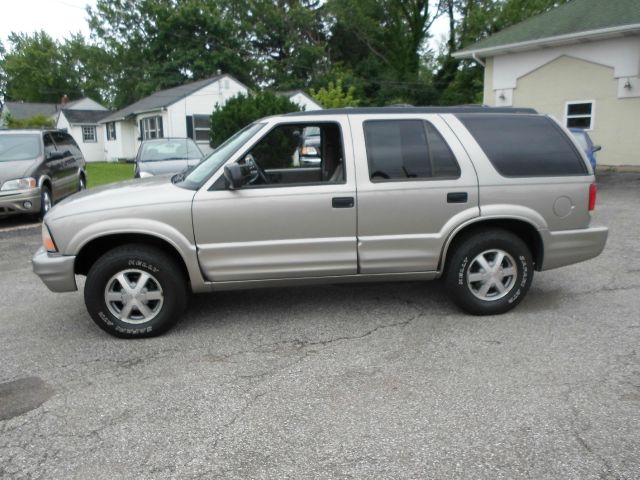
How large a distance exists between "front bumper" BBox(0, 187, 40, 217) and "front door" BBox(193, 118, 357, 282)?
6361 millimetres

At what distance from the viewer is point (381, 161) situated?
462 centimetres

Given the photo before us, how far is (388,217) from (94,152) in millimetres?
39783

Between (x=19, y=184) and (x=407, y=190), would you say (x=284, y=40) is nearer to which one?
(x=19, y=184)

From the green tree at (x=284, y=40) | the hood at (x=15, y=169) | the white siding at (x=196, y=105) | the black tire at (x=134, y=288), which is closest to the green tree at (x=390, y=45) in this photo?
the green tree at (x=284, y=40)

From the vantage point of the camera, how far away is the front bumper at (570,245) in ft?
15.8

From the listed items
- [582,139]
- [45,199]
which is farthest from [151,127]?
[582,139]

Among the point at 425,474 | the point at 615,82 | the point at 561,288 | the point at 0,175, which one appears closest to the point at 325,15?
the point at 615,82

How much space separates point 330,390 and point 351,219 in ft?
5.04

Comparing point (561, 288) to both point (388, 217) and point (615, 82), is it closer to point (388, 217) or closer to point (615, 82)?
point (388, 217)

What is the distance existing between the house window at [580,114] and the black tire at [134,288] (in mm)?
16758

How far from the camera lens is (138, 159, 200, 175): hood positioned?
11.1m

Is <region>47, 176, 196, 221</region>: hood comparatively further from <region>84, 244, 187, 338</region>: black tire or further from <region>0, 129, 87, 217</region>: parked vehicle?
<region>0, 129, 87, 217</region>: parked vehicle

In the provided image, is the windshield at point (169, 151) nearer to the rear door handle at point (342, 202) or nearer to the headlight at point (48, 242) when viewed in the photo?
the headlight at point (48, 242)

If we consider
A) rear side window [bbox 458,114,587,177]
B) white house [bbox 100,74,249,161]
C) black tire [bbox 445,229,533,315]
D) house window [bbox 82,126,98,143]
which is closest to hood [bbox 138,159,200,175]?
rear side window [bbox 458,114,587,177]
